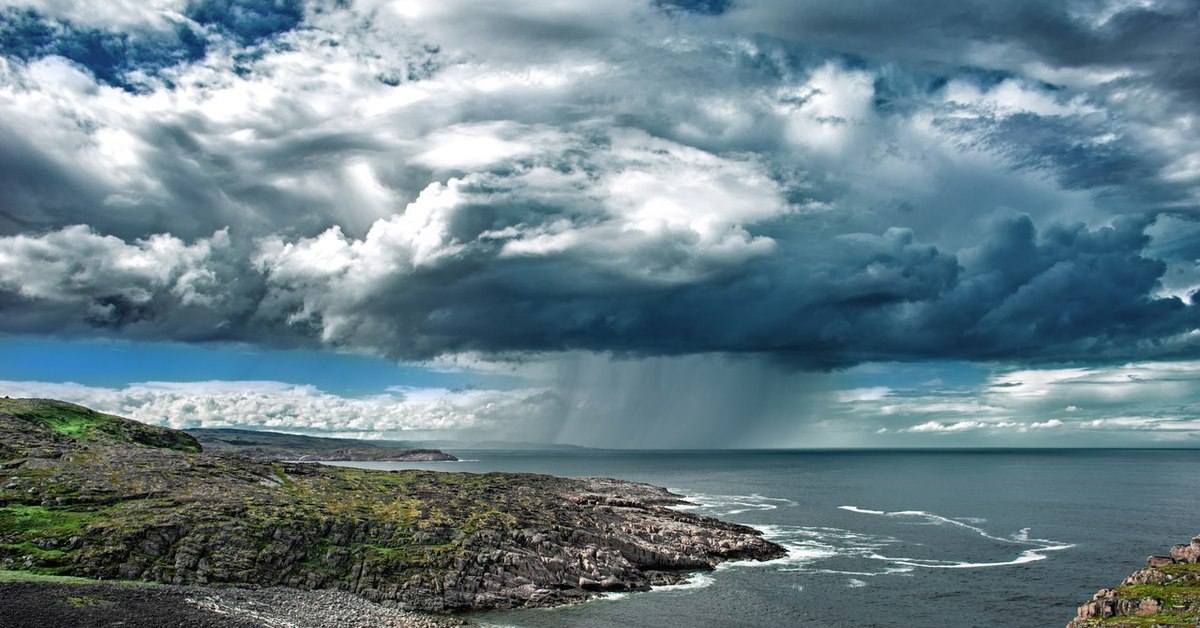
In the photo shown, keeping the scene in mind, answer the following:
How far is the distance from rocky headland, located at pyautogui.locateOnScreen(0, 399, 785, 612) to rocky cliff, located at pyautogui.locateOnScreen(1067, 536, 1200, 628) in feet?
192

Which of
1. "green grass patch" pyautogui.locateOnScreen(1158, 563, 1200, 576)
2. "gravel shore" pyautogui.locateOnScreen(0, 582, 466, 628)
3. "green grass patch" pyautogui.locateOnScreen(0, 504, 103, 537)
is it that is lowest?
"gravel shore" pyautogui.locateOnScreen(0, 582, 466, 628)

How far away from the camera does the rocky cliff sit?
57250 millimetres

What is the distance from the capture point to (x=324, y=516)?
112 m

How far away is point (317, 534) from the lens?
107m

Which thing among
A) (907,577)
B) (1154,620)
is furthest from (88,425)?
(1154,620)

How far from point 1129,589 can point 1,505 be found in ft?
444

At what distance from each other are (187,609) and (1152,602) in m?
90.1

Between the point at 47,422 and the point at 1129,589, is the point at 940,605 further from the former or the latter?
the point at 47,422

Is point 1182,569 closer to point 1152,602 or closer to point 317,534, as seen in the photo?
point 1152,602

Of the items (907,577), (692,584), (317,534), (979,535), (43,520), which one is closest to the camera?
(43,520)

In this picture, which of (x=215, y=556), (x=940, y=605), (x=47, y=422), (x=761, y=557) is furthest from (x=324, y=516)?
(x=47, y=422)

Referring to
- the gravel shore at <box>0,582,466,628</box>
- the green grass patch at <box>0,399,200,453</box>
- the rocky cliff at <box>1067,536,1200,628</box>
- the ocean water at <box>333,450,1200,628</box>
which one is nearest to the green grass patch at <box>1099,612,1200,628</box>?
the rocky cliff at <box>1067,536,1200,628</box>

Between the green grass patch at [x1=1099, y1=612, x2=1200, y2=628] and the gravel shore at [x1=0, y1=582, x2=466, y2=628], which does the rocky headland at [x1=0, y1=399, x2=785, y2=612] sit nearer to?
the gravel shore at [x1=0, y1=582, x2=466, y2=628]

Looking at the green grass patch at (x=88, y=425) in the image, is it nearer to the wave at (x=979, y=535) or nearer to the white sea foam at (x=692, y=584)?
the white sea foam at (x=692, y=584)
